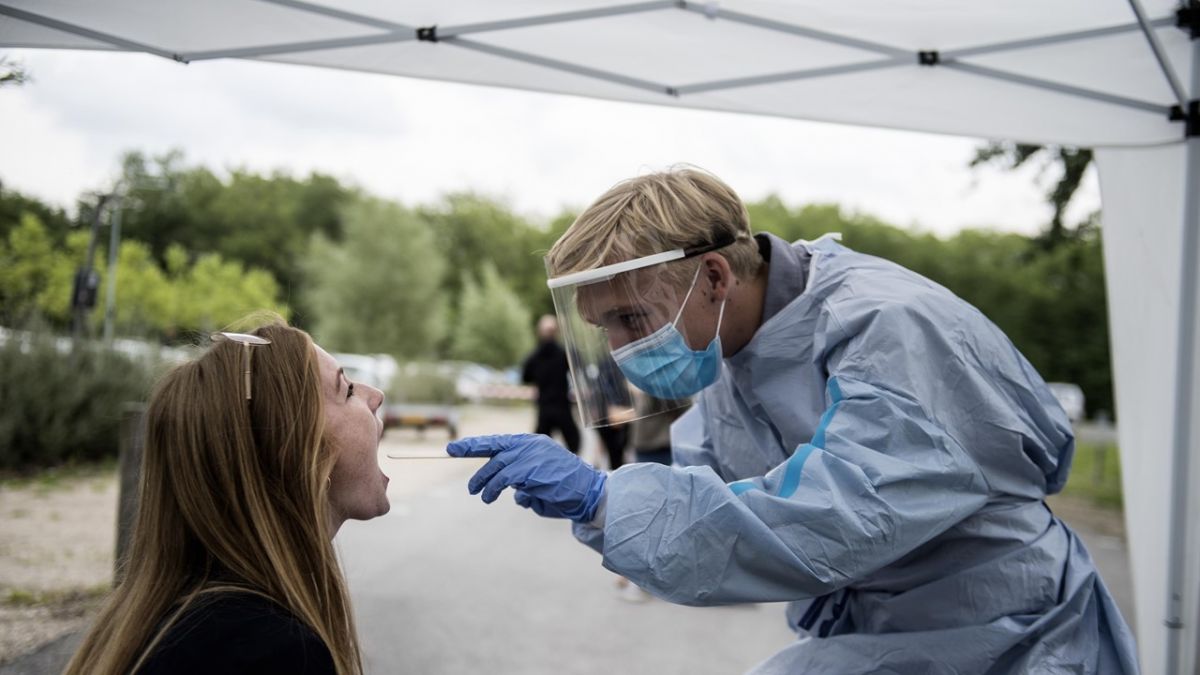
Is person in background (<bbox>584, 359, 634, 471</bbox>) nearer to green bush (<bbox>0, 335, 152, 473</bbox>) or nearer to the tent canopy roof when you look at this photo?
the tent canopy roof

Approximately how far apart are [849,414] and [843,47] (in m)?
1.95

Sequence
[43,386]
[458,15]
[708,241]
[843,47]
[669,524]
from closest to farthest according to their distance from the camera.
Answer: [669,524] → [708,241] → [458,15] → [843,47] → [43,386]

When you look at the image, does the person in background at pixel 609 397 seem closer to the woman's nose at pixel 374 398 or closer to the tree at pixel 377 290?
the woman's nose at pixel 374 398

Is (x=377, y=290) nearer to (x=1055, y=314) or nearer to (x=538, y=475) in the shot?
(x=1055, y=314)

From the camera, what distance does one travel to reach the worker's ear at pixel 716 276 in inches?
78.0

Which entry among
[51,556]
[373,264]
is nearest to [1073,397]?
[373,264]

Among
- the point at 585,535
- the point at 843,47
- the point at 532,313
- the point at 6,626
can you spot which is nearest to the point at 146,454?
the point at 585,535

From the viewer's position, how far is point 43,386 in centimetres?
952

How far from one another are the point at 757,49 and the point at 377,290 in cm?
3187

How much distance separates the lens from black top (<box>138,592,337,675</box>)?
141 cm

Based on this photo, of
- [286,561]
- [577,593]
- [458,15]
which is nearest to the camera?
[286,561]

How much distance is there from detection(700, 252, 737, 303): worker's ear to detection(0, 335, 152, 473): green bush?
8.86 m

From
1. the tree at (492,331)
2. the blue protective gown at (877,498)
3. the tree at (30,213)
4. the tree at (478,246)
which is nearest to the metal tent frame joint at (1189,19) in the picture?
the blue protective gown at (877,498)

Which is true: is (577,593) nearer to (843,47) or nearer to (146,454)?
(843,47)
